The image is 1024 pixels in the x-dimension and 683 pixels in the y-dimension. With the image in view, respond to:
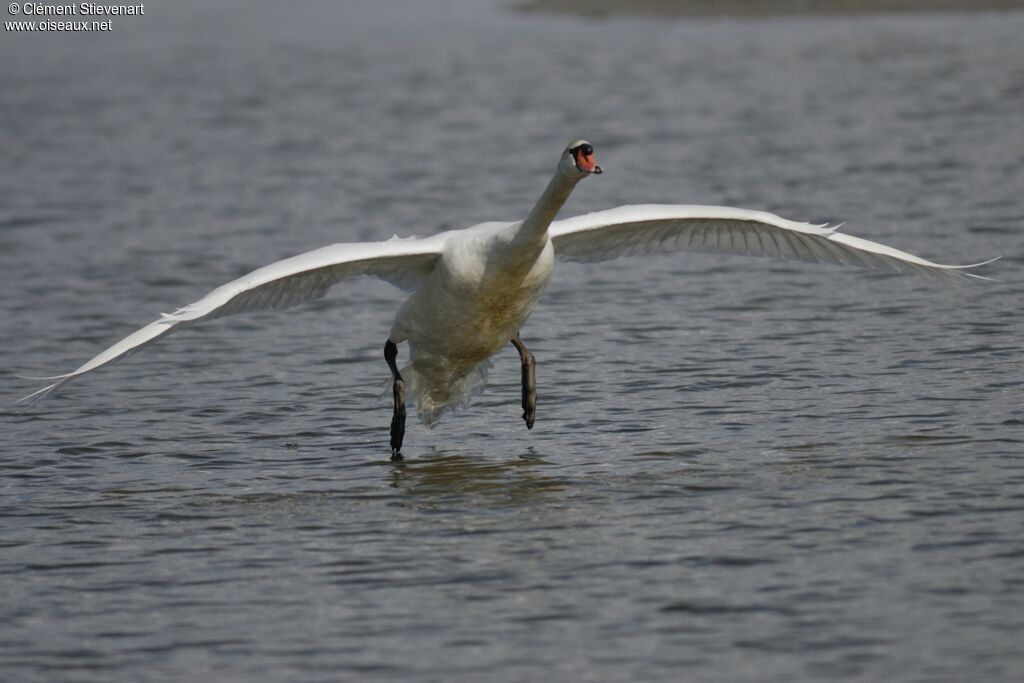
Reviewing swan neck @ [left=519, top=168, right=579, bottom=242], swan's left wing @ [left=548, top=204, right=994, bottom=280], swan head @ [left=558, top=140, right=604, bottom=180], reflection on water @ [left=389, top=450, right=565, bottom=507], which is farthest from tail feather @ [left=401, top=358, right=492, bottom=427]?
swan head @ [left=558, top=140, right=604, bottom=180]

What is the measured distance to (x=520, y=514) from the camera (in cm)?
1003

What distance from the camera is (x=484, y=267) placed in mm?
10797

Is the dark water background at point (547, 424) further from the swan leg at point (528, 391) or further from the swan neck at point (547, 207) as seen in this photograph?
the swan neck at point (547, 207)

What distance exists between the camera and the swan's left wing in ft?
37.4

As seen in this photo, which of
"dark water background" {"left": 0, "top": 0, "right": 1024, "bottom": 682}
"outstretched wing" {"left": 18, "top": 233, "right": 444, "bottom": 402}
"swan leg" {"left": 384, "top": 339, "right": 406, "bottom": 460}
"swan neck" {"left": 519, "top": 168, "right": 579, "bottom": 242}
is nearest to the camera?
"dark water background" {"left": 0, "top": 0, "right": 1024, "bottom": 682}

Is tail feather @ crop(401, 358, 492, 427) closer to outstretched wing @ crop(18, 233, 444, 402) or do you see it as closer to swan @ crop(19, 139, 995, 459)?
swan @ crop(19, 139, 995, 459)

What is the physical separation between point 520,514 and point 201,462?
8.42ft

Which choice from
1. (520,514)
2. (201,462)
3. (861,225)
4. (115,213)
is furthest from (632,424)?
(115,213)

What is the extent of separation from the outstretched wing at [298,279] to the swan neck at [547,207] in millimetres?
710

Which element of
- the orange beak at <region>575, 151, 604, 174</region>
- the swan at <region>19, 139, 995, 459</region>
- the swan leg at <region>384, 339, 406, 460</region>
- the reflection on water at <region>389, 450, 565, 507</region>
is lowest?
the reflection on water at <region>389, 450, 565, 507</region>

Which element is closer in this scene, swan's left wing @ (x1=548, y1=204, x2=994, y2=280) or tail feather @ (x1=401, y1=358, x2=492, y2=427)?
swan's left wing @ (x1=548, y1=204, x2=994, y2=280)

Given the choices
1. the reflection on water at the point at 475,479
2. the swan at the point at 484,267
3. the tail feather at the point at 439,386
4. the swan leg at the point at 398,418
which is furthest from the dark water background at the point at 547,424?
the swan at the point at 484,267

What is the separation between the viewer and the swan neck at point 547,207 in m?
10.3

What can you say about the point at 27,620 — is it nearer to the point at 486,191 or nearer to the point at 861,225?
the point at 861,225
